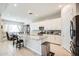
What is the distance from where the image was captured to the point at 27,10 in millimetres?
2316

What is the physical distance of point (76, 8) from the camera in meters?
2.24

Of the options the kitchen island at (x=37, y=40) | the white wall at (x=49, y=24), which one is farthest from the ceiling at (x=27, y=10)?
the kitchen island at (x=37, y=40)

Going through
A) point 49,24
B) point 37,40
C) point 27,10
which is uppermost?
point 27,10

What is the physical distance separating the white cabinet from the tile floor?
121 millimetres

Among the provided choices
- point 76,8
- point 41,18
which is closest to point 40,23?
point 41,18

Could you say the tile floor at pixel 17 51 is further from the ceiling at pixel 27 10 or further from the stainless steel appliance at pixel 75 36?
the ceiling at pixel 27 10

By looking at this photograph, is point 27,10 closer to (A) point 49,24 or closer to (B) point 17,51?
(A) point 49,24

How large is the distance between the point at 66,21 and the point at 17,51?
3.96 ft

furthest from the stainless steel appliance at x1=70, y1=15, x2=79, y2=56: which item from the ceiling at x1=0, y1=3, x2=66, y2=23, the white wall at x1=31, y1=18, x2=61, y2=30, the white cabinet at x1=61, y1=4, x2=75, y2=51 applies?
the ceiling at x1=0, y1=3, x2=66, y2=23

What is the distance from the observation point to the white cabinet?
2.24m

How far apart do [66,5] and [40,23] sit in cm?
66

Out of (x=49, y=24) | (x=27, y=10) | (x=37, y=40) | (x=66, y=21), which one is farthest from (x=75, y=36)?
(x=27, y=10)

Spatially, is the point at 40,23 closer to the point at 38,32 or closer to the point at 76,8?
the point at 38,32

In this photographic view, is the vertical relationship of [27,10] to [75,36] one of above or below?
above
